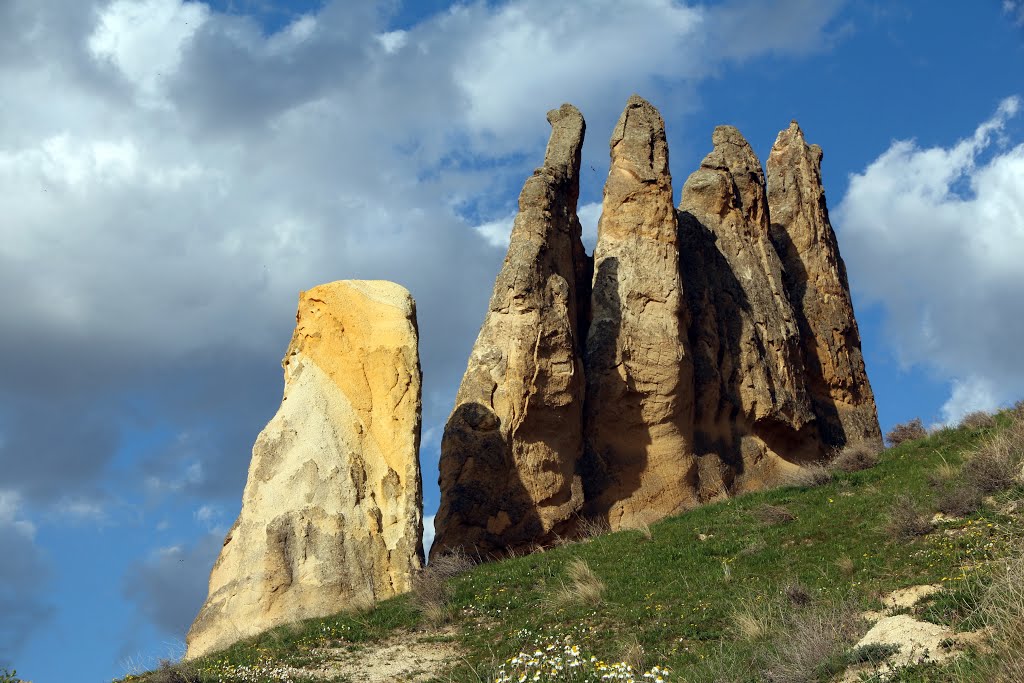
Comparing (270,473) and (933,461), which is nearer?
(270,473)

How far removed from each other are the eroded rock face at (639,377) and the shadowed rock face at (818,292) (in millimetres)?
7253

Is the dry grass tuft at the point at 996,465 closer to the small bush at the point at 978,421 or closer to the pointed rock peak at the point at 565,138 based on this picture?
the small bush at the point at 978,421

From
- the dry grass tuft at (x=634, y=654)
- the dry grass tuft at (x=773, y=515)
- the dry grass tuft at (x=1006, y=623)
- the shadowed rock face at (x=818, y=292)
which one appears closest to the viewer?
the dry grass tuft at (x=1006, y=623)

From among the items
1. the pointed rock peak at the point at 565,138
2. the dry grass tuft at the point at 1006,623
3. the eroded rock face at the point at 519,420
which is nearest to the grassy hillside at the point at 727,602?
the dry grass tuft at the point at 1006,623

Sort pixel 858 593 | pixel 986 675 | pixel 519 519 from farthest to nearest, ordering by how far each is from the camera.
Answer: pixel 519 519
pixel 858 593
pixel 986 675

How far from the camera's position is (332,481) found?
774 inches

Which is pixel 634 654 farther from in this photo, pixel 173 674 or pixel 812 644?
pixel 173 674

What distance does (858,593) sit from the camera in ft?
48.0

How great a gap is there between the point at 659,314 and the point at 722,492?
13.8ft

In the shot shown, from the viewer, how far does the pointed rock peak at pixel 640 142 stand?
30047 millimetres

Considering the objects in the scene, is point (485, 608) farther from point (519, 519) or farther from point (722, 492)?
point (722, 492)

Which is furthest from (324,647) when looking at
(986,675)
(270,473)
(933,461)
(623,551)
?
(933,461)

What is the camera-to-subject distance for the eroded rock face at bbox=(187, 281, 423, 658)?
18484 millimetres

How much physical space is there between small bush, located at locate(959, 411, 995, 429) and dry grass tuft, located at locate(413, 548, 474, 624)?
10433mm
